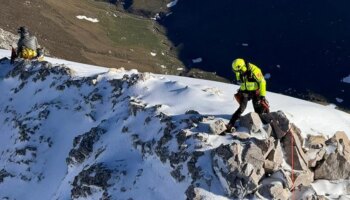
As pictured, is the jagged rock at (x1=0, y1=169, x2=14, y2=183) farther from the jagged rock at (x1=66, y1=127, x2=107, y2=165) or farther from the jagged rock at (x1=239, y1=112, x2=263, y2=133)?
the jagged rock at (x1=239, y1=112, x2=263, y2=133)

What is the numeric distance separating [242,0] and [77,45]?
59.0 meters

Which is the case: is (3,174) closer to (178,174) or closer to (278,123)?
(178,174)

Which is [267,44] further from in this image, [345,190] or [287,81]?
[345,190]

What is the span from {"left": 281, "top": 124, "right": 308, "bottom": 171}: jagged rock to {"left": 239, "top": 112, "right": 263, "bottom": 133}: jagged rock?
1.08m

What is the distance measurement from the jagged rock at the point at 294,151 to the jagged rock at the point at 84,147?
866cm

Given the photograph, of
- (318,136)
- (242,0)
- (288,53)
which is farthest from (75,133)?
(242,0)

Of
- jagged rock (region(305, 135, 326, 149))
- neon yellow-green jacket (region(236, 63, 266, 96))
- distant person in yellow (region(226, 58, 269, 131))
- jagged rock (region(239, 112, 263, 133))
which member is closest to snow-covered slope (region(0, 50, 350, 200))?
jagged rock (region(305, 135, 326, 149))

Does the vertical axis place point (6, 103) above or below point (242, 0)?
above

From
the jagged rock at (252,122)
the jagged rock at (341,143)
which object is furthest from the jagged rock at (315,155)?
the jagged rock at (252,122)

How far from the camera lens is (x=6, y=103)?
31875 mm

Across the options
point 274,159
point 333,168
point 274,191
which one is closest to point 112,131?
point 274,159

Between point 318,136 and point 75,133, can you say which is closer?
point 318,136

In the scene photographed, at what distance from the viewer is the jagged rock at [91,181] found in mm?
22891

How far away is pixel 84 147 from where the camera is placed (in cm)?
2572
